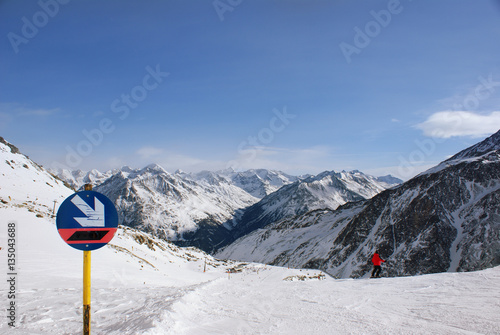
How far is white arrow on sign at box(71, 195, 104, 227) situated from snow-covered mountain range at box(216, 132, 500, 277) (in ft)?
319

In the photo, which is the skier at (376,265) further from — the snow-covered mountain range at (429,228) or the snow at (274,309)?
the snow-covered mountain range at (429,228)

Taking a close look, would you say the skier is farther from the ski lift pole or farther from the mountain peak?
the mountain peak

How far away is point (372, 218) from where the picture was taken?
376 ft

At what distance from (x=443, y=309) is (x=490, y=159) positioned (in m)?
125

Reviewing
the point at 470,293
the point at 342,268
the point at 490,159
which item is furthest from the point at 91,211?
the point at 490,159

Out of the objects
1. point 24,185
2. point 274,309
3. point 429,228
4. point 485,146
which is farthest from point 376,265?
point 485,146

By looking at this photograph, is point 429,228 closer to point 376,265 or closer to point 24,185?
point 376,265

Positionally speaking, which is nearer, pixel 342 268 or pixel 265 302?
pixel 265 302

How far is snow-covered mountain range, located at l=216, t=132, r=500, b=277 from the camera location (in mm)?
83750

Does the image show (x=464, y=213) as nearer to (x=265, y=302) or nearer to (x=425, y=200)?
(x=425, y=200)

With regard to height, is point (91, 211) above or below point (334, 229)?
above

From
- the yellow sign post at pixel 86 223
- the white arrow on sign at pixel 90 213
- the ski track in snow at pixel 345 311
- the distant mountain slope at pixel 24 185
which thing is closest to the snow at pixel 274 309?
the ski track in snow at pixel 345 311

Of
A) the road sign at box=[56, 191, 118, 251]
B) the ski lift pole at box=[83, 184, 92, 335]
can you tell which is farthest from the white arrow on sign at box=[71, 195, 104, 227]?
the ski lift pole at box=[83, 184, 92, 335]

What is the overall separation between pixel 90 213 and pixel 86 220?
128 millimetres
